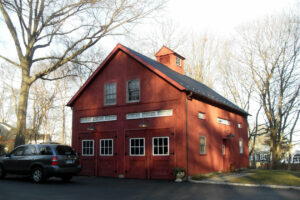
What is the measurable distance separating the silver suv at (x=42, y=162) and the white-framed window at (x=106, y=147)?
374 cm

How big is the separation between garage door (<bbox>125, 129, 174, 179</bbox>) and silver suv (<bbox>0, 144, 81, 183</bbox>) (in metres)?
3.57

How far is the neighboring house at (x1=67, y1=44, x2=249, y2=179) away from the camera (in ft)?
49.7

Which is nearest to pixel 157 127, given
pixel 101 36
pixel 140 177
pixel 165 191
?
pixel 140 177

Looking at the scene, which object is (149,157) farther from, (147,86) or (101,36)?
(101,36)

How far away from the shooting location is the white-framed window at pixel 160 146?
1528 centimetres

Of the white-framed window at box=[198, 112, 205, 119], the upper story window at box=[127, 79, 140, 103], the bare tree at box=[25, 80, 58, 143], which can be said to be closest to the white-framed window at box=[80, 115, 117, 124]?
the upper story window at box=[127, 79, 140, 103]

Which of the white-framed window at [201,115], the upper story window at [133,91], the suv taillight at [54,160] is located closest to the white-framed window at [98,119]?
the upper story window at [133,91]

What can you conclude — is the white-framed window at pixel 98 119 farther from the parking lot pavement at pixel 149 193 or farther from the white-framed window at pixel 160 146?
the parking lot pavement at pixel 149 193

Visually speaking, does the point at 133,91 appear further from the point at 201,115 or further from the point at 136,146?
the point at 201,115

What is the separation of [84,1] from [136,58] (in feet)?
19.4

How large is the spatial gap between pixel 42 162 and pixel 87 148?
18.5 feet

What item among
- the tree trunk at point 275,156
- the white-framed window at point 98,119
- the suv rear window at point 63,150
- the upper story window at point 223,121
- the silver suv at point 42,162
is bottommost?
the tree trunk at point 275,156

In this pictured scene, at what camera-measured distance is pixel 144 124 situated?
15586mm

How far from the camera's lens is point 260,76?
31047mm
